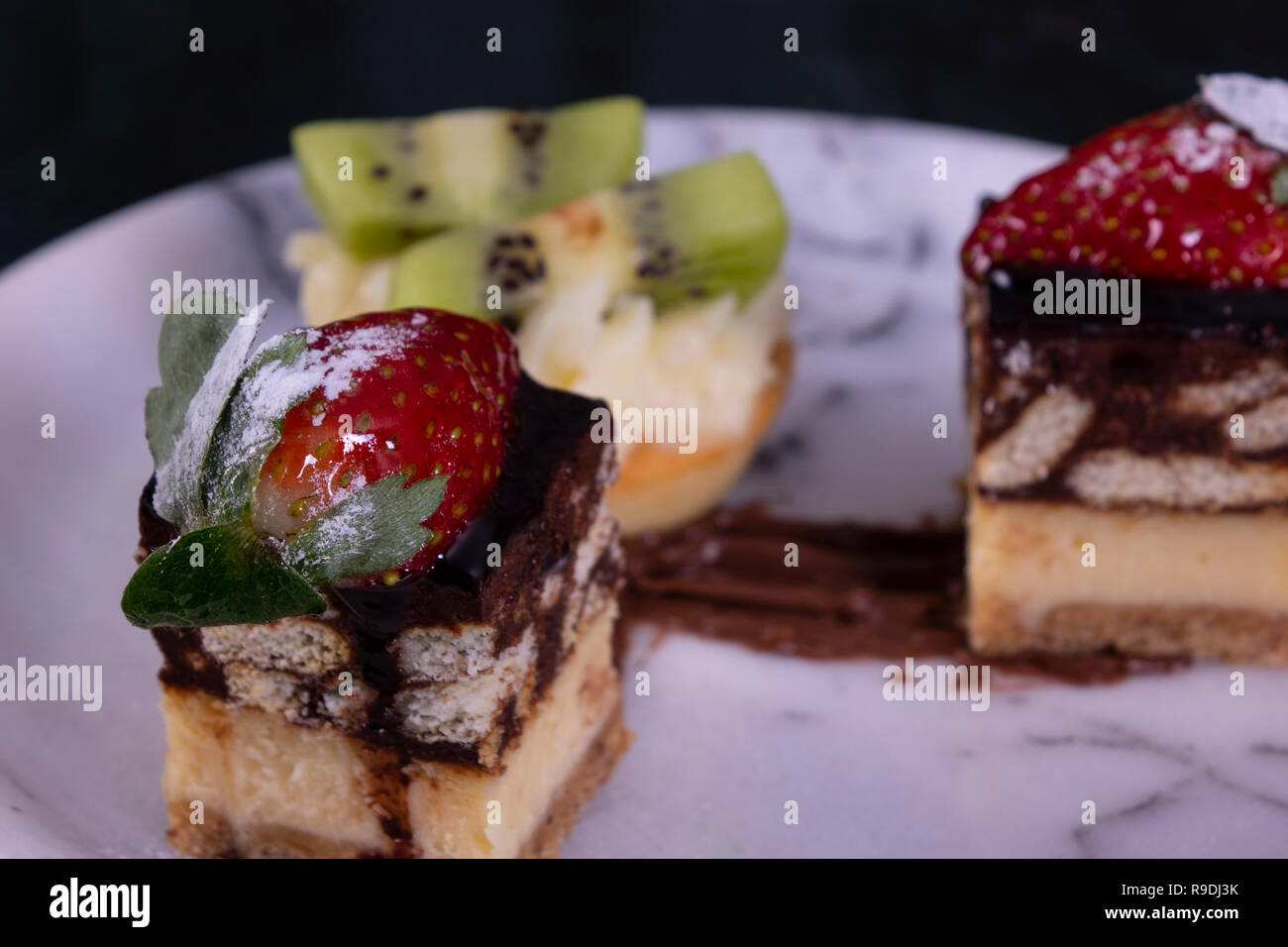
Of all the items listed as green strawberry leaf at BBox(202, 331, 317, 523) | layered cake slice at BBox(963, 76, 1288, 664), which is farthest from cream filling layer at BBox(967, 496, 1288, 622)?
green strawberry leaf at BBox(202, 331, 317, 523)

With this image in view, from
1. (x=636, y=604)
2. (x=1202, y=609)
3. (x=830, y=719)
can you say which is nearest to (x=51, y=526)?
(x=636, y=604)

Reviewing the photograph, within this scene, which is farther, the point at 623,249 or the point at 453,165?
the point at 453,165

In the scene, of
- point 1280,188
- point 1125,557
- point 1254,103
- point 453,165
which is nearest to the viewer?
point 1280,188

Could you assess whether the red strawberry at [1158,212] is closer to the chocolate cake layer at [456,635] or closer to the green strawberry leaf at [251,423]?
the chocolate cake layer at [456,635]

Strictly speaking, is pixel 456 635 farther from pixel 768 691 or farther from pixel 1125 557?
pixel 1125 557

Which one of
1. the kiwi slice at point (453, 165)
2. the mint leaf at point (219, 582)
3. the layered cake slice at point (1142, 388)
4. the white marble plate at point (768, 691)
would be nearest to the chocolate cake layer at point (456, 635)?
the mint leaf at point (219, 582)

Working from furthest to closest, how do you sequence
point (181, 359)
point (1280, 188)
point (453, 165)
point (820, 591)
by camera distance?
point (453, 165), point (820, 591), point (1280, 188), point (181, 359)

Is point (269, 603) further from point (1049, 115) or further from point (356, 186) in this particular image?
point (1049, 115)

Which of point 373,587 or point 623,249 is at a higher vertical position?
point 623,249

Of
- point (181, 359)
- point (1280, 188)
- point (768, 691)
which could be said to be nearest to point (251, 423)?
point (181, 359)
